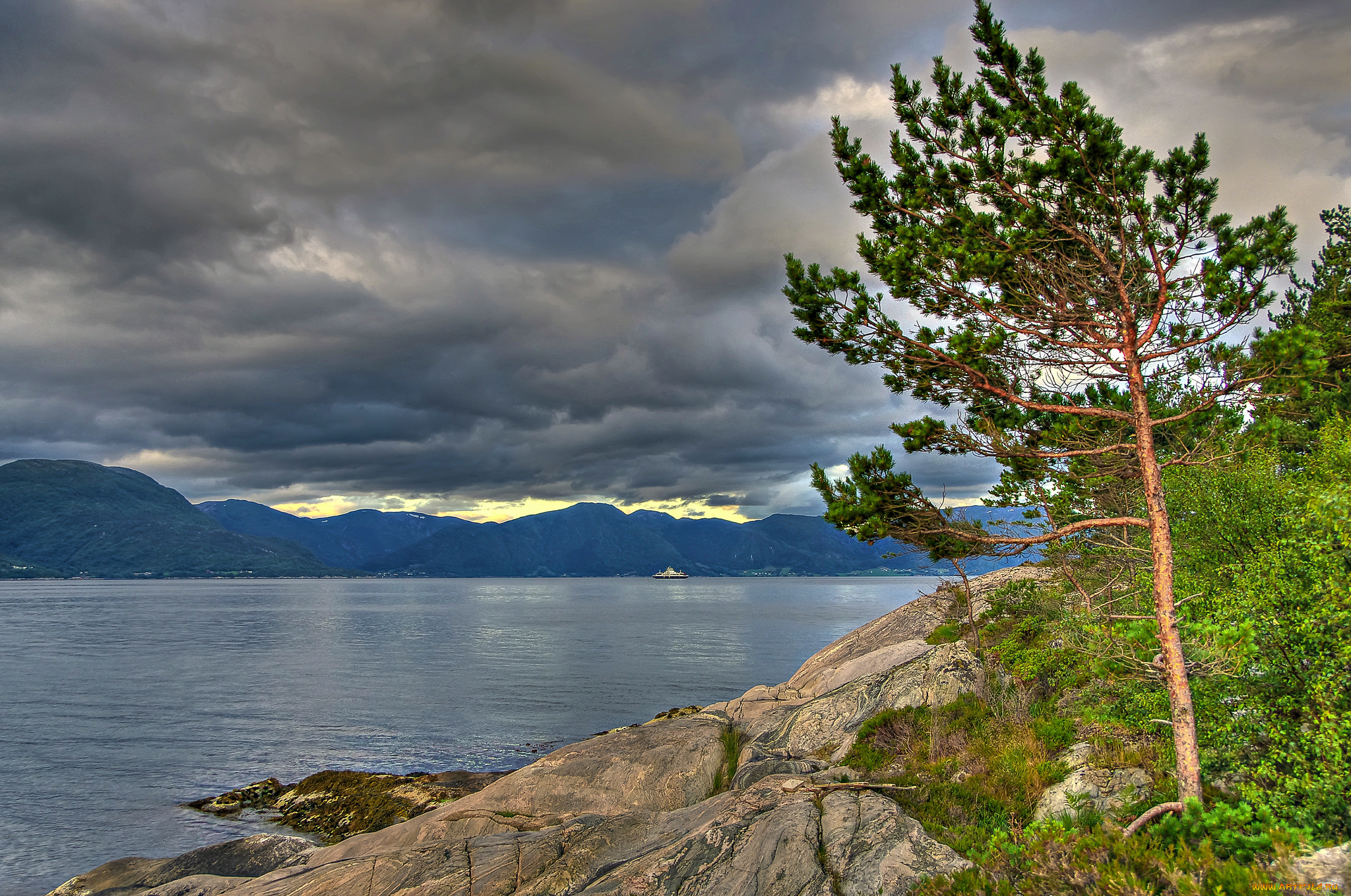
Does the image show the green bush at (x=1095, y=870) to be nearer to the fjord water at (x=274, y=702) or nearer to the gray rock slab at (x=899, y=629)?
the fjord water at (x=274, y=702)

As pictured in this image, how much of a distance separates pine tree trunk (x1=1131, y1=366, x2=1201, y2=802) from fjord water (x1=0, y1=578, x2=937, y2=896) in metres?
15.6

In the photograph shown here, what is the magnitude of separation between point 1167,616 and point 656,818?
1177 cm

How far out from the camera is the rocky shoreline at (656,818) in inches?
459

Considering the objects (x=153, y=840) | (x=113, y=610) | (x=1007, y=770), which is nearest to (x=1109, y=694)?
(x=1007, y=770)

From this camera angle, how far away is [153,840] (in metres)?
23.3

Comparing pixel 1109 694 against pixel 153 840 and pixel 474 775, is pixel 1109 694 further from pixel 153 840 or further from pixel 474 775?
pixel 153 840

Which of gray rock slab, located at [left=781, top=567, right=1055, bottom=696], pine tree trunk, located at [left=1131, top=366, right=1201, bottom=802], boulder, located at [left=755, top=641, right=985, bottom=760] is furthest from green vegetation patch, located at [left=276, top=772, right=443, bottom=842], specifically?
pine tree trunk, located at [left=1131, top=366, right=1201, bottom=802]

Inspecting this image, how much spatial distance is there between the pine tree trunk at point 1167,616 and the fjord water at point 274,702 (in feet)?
51.3

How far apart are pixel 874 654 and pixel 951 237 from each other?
19.8 m

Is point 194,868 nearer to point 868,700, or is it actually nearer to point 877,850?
point 877,850

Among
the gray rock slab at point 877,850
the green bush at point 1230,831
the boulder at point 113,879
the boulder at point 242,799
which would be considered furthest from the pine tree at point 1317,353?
the boulder at point 242,799

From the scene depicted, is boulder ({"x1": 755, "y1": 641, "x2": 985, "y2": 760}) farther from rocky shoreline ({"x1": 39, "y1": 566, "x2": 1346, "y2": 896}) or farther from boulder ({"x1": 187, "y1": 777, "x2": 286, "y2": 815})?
boulder ({"x1": 187, "y1": 777, "x2": 286, "y2": 815})

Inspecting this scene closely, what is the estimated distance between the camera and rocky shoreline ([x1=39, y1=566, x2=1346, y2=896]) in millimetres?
11648

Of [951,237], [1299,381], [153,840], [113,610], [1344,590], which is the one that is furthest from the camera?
[113,610]
